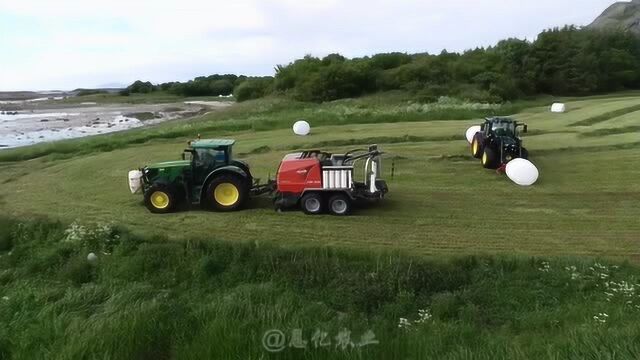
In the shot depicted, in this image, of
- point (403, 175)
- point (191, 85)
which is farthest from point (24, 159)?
point (191, 85)

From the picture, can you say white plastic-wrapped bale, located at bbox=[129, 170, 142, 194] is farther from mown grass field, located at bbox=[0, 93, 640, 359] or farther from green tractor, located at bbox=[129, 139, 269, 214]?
mown grass field, located at bbox=[0, 93, 640, 359]

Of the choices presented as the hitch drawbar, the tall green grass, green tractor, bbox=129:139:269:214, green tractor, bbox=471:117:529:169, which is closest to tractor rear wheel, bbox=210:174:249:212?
green tractor, bbox=129:139:269:214

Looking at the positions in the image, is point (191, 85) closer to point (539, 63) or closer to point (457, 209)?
point (539, 63)

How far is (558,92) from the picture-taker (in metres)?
54.9

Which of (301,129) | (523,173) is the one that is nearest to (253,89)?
(301,129)

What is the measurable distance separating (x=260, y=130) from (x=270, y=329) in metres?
25.7

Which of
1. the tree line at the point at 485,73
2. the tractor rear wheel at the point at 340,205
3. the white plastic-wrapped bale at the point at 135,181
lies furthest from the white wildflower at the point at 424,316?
the tree line at the point at 485,73

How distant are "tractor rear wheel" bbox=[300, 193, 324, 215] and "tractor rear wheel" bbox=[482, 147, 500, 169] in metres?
6.72

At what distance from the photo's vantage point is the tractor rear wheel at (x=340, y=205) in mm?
13508

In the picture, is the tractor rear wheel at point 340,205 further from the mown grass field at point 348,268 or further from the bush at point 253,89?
the bush at point 253,89

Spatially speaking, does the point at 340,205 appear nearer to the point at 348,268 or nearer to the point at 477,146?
the point at 348,268

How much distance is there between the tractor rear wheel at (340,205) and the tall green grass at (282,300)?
2.58m

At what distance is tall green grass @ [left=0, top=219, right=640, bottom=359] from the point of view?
5.42m

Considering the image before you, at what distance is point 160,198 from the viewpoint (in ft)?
46.5
